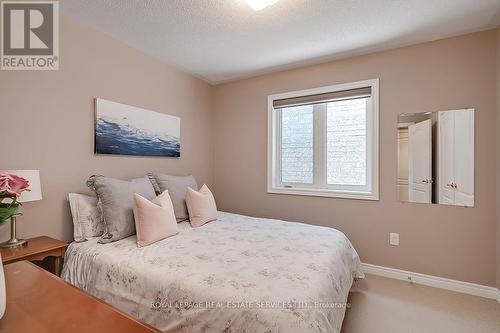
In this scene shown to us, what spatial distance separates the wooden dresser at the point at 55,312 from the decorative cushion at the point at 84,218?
41.5 inches

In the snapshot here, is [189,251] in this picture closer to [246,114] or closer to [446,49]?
[246,114]

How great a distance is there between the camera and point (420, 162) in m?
2.46

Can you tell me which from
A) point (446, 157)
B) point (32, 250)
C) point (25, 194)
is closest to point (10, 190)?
point (25, 194)

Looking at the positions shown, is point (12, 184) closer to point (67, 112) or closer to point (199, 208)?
point (67, 112)

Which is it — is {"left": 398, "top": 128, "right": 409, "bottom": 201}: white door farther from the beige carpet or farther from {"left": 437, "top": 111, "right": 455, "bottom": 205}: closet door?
the beige carpet

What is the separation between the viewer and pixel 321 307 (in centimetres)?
119

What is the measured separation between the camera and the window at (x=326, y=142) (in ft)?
9.00

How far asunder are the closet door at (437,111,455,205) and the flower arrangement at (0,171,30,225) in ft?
11.3

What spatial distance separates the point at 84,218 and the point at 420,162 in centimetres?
317

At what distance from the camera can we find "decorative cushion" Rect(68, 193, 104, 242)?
1.96 m

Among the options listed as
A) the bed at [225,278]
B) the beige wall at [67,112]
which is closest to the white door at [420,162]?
the bed at [225,278]

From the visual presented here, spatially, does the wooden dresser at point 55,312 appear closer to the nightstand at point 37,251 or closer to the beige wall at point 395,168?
the nightstand at point 37,251

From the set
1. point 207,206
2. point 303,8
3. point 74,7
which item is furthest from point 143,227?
point 303,8

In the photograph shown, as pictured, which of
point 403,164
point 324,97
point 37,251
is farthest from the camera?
point 324,97
